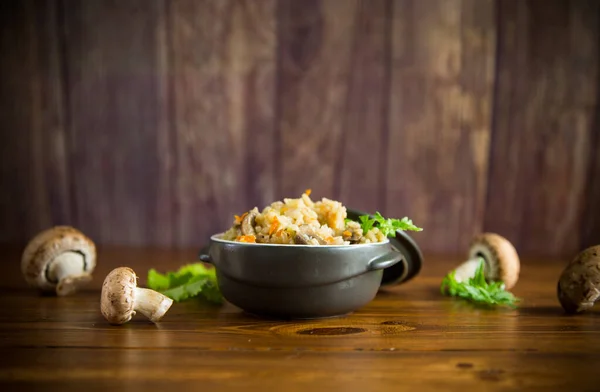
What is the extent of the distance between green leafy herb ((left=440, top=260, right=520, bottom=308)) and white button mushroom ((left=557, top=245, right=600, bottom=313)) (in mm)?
134

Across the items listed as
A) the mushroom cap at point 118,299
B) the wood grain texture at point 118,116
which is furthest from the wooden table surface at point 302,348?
the wood grain texture at point 118,116

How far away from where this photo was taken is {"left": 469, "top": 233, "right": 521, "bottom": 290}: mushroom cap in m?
1.79

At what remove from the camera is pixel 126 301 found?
1308mm

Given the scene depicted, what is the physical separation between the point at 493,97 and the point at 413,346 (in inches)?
70.7

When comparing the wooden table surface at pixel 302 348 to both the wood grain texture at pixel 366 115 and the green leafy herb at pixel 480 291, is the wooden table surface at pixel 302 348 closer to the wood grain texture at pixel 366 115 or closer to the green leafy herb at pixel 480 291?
the green leafy herb at pixel 480 291

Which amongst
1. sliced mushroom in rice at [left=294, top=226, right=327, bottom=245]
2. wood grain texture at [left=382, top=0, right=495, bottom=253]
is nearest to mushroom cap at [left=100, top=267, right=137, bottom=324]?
sliced mushroom in rice at [left=294, top=226, right=327, bottom=245]

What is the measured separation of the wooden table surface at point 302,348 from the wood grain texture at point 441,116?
3.70 ft

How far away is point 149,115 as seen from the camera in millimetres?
2688

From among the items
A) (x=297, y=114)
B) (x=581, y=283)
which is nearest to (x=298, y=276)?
(x=581, y=283)

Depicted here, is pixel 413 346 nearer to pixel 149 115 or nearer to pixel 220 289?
pixel 220 289

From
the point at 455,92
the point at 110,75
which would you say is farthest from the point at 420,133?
the point at 110,75

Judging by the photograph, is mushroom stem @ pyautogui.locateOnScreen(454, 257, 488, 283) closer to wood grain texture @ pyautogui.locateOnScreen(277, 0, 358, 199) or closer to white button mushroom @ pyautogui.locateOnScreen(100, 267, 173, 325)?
white button mushroom @ pyautogui.locateOnScreen(100, 267, 173, 325)

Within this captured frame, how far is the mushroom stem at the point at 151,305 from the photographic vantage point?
4.45 ft

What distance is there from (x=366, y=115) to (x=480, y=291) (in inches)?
49.0
